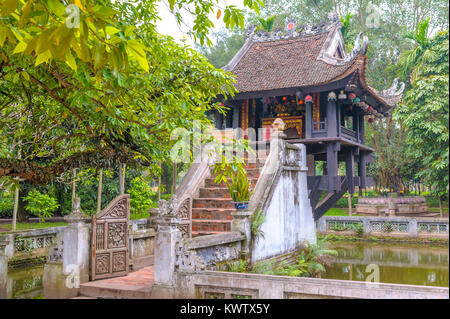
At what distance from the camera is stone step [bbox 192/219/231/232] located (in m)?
8.59

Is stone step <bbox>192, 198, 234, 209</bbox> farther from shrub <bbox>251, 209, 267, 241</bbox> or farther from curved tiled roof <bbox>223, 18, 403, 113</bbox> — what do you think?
curved tiled roof <bbox>223, 18, 403, 113</bbox>

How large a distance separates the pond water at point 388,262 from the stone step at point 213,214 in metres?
3.00

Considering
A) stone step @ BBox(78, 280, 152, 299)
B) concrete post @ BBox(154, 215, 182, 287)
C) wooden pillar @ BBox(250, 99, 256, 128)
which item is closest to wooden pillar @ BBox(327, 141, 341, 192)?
wooden pillar @ BBox(250, 99, 256, 128)

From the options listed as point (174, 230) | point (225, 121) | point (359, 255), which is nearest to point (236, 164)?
point (174, 230)

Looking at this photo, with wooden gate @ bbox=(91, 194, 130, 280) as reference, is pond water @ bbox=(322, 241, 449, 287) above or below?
below

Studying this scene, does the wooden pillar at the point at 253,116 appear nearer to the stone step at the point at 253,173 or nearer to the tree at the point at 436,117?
the stone step at the point at 253,173

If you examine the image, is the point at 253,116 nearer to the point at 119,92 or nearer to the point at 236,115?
the point at 236,115

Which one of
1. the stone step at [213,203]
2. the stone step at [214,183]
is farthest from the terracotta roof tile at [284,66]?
the stone step at [213,203]

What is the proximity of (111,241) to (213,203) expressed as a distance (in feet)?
9.75

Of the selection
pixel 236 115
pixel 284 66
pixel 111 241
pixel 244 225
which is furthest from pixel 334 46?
pixel 111 241

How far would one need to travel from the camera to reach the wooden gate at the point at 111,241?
6512 mm

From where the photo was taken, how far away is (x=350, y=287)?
4.27 metres

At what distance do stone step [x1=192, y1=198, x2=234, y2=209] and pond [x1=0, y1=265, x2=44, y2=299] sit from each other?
3614 millimetres
